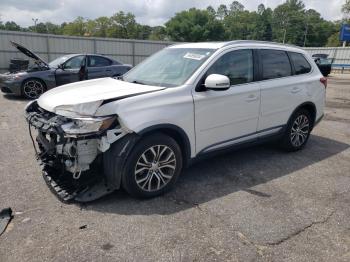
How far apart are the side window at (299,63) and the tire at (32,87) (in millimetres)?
8052

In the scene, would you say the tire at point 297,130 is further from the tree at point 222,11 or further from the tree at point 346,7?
the tree at point 222,11

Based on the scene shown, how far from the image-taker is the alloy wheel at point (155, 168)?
12.1 ft

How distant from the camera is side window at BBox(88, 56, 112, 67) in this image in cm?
1130

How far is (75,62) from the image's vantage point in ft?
36.1

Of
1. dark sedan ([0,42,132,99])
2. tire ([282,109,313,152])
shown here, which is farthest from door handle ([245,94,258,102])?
dark sedan ([0,42,132,99])

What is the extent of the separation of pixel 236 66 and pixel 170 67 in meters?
0.92

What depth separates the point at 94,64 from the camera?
1134 centimetres

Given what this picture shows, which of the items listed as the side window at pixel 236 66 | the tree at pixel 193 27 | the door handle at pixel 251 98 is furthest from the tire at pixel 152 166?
the tree at pixel 193 27

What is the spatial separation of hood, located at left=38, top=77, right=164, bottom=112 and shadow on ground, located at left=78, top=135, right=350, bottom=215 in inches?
46.2

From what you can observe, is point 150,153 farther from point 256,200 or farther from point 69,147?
point 256,200

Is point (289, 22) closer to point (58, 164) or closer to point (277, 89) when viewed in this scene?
point (277, 89)

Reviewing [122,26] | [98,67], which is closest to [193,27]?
[122,26]

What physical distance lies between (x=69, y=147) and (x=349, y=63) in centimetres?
4006

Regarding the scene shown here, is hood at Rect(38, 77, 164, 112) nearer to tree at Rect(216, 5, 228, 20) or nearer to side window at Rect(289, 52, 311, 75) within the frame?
side window at Rect(289, 52, 311, 75)
